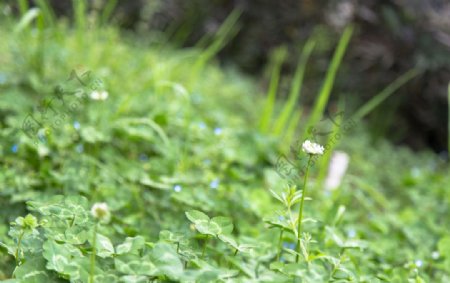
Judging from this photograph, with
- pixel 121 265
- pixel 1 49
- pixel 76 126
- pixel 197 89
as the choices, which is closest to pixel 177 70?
pixel 197 89

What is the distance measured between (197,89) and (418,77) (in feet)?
5.69

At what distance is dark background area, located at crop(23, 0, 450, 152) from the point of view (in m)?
3.83

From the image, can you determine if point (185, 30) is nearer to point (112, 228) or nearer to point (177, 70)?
point (177, 70)

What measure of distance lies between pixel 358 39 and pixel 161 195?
2689 millimetres

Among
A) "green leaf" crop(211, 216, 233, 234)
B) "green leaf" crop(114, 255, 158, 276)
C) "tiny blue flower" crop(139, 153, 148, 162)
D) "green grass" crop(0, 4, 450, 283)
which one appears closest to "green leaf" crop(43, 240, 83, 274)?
"green grass" crop(0, 4, 450, 283)

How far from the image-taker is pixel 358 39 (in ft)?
13.5

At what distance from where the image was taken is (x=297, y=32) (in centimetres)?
435

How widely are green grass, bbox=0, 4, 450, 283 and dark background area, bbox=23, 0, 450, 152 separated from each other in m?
0.90

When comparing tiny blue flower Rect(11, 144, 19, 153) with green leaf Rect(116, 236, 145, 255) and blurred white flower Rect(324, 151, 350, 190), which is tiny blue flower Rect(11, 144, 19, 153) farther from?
blurred white flower Rect(324, 151, 350, 190)

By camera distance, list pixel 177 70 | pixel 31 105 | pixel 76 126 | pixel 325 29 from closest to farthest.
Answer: pixel 76 126
pixel 31 105
pixel 177 70
pixel 325 29

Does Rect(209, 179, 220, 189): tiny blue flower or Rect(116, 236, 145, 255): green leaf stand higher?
Rect(209, 179, 220, 189): tiny blue flower

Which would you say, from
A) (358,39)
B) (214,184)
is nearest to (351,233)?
(214,184)

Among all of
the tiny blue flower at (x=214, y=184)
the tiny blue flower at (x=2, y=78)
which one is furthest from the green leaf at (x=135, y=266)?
the tiny blue flower at (x=2, y=78)

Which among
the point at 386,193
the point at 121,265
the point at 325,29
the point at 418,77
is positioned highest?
the point at 325,29
